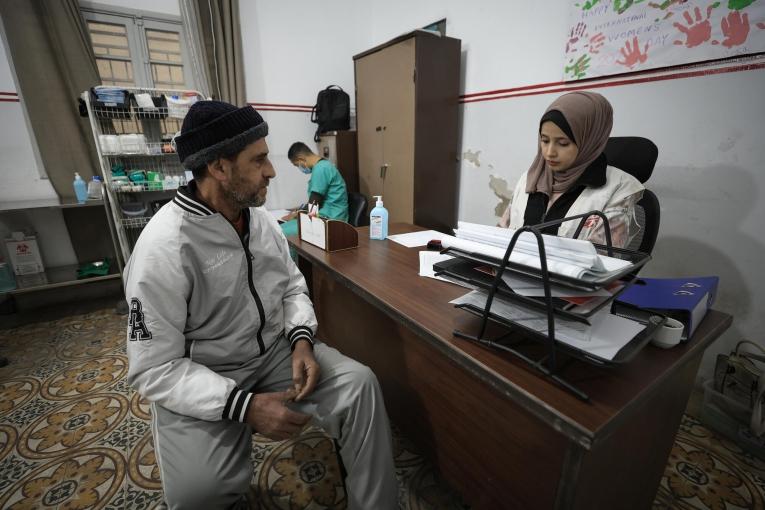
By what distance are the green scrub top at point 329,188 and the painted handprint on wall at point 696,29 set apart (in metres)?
2.32

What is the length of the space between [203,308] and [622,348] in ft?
3.63

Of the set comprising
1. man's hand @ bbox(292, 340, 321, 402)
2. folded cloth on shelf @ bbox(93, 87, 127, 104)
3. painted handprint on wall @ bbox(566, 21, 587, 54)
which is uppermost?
painted handprint on wall @ bbox(566, 21, 587, 54)

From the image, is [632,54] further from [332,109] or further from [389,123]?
[332,109]

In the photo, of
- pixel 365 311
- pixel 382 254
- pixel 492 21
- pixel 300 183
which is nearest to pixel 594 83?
pixel 492 21

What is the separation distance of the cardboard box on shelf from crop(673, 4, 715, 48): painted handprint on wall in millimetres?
4418

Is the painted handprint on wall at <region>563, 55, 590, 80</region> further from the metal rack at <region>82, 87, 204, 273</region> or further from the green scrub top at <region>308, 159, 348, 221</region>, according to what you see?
the metal rack at <region>82, 87, 204, 273</region>

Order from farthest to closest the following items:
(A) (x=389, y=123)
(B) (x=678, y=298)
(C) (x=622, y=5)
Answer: (A) (x=389, y=123) → (C) (x=622, y=5) → (B) (x=678, y=298)

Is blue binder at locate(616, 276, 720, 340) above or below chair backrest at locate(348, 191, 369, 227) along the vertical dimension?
above

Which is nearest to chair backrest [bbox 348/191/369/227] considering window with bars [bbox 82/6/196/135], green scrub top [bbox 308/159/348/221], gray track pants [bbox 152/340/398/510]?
green scrub top [bbox 308/159/348/221]

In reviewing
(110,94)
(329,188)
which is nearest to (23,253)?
(110,94)

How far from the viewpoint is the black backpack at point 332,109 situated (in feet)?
12.4

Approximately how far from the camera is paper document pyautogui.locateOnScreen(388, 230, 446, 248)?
5.70ft

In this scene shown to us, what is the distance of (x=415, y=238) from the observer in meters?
1.83

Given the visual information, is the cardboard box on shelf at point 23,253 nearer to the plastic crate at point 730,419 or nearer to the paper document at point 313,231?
the paper document at point 313,231
